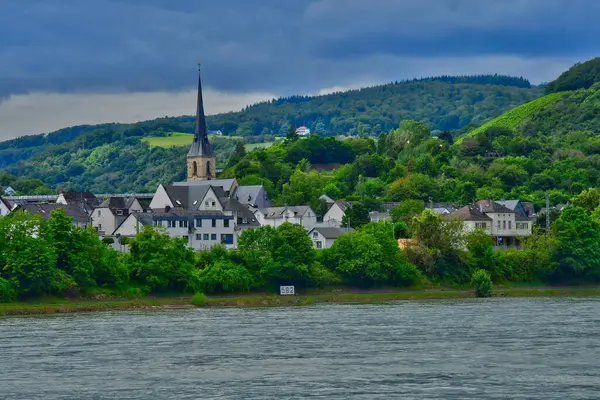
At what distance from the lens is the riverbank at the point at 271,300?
320ft

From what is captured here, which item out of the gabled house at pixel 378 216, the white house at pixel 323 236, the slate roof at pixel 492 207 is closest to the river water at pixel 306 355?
the white house at pixel 323 236

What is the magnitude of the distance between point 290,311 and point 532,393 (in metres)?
47.2

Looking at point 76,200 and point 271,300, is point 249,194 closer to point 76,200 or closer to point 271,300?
point 76,200

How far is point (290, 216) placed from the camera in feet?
532

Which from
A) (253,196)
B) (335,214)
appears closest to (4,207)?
(253,196)

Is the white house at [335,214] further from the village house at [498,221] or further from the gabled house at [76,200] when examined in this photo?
the gabled house at [76,200]

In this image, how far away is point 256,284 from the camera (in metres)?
112

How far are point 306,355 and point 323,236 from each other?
76131 mm

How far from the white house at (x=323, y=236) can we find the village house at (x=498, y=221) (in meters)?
17.8

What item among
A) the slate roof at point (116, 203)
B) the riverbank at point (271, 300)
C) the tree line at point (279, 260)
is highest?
the slate roof at point (116, 203)

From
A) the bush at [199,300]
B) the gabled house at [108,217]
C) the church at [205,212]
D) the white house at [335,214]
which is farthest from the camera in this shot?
the white house at [335,214]

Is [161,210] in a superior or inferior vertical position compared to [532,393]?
superior

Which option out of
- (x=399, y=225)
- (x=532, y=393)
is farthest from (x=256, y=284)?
(x=532, y=393)

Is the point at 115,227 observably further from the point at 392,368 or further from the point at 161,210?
the point at 392,368
